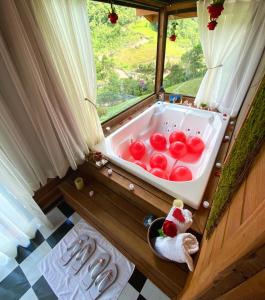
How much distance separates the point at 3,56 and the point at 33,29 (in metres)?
0.23

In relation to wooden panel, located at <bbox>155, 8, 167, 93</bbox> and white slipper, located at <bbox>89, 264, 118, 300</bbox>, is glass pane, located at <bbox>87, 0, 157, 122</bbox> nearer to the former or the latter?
wooden panel, located at <bbox>155, 8, 167, 93</bbox>

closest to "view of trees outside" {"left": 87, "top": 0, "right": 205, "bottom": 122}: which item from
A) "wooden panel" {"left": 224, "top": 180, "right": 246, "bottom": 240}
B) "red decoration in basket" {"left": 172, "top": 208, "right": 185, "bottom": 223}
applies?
"red decoration in basket" {"left": 172, "top": 208, "right": 185, "bottom": 223}

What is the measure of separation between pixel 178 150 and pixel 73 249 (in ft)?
4.74

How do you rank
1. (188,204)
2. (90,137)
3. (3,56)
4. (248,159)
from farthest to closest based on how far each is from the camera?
(90,137)
(188,204)
(3,56)
(248,159)

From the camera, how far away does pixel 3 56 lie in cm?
88

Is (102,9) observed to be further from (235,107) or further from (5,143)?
(235,107)

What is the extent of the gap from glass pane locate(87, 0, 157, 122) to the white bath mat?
4.15 ft

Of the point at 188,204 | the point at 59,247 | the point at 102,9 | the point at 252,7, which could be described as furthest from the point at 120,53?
the point at 59,247

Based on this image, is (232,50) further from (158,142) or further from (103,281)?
(103,281)

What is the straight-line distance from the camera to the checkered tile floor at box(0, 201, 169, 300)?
117 centimetres

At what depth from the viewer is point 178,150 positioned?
6.48ft

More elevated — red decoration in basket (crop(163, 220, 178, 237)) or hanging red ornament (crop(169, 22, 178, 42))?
hanging red ornament (crop(169, 22, 178, 42))

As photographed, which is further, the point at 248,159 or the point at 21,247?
the point at 21,247

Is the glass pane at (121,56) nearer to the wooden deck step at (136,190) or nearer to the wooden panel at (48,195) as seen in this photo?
the wooden deck step at (136,190)
